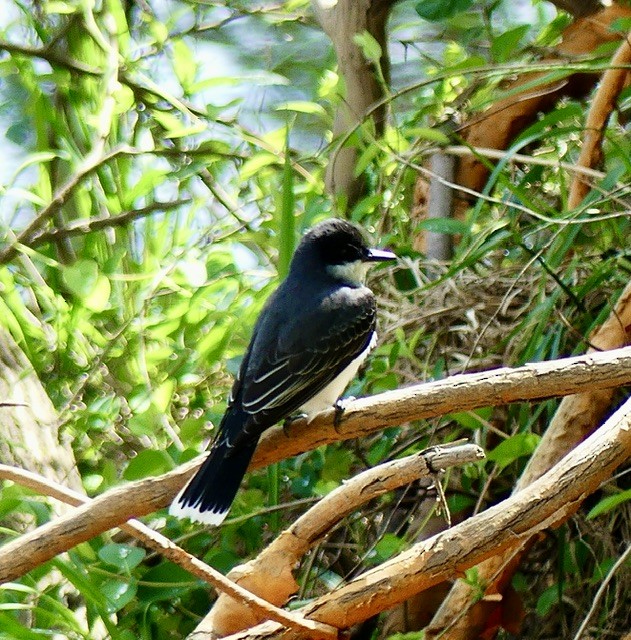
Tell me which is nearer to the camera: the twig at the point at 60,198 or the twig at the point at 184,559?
the twig at the point at 184,559

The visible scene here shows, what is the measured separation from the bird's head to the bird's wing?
0.14 m

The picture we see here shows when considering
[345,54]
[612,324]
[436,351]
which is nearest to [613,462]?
[612,324]

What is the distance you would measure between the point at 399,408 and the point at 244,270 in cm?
142

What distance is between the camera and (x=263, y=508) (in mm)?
2578

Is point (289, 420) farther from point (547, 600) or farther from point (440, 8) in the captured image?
point (440, 8)

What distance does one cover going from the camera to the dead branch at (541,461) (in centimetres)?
221

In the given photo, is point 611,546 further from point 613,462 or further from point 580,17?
point 580,17

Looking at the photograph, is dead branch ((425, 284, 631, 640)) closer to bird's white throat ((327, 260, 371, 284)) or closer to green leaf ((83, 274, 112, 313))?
bird's white throat ((327, 260, 371, 284))

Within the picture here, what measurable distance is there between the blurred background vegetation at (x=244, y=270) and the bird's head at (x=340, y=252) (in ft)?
0.33

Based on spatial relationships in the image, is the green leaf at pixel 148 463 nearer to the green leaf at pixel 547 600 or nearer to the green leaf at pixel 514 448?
the green leaf at pixel 514 448

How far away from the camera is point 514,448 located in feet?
7.39

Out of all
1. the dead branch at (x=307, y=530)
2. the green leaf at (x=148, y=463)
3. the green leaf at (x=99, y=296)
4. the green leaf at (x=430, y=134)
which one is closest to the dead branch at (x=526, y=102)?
the green leaf at (x=430, y=134)

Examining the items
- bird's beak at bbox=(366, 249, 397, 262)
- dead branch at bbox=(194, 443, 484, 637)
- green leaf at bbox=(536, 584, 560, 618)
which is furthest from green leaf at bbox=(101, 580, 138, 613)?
bird's beak at bbox=(366, 249, 397, 262)

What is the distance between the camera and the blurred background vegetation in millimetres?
2471
